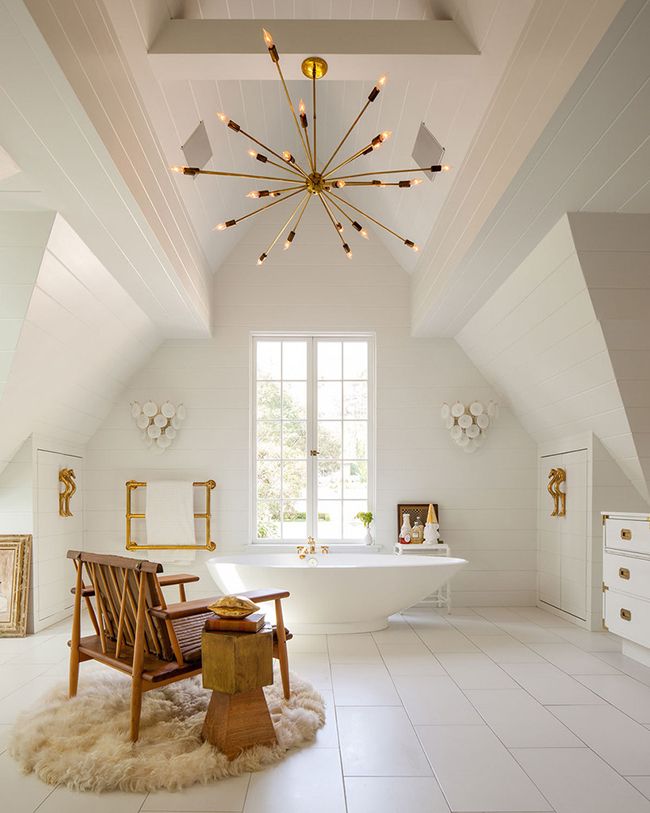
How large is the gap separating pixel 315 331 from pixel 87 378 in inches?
78.7

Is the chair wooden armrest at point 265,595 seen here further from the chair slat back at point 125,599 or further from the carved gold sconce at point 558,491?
the carved gold sconce at point 558,491

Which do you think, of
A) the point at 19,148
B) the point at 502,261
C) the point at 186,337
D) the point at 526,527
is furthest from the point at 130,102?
the point at 526,527

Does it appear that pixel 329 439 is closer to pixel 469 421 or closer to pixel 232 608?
pixel 469 421

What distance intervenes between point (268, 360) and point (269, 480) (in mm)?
1053

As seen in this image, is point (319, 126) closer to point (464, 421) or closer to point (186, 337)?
point (186, 337)

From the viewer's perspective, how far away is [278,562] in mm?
5746

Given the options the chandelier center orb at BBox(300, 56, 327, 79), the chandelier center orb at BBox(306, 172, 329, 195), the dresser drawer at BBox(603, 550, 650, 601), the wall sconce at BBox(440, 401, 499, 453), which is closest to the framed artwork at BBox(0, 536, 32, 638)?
the chandelier center orb at BBox(306, 172, 329, 195)

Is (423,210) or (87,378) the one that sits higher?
(423,210)

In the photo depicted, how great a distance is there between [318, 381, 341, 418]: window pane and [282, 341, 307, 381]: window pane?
0.21 m

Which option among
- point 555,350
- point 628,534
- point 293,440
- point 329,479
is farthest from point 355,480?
point 628,534

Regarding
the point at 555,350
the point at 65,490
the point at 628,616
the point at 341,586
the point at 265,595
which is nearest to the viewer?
the point at 265,595

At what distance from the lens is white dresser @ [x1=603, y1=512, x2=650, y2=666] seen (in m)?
3.96

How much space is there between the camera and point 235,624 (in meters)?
2.82

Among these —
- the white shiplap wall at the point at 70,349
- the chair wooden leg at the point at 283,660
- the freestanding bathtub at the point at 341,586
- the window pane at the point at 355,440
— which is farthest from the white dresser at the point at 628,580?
the white shiplap wall at the point at 70,349
